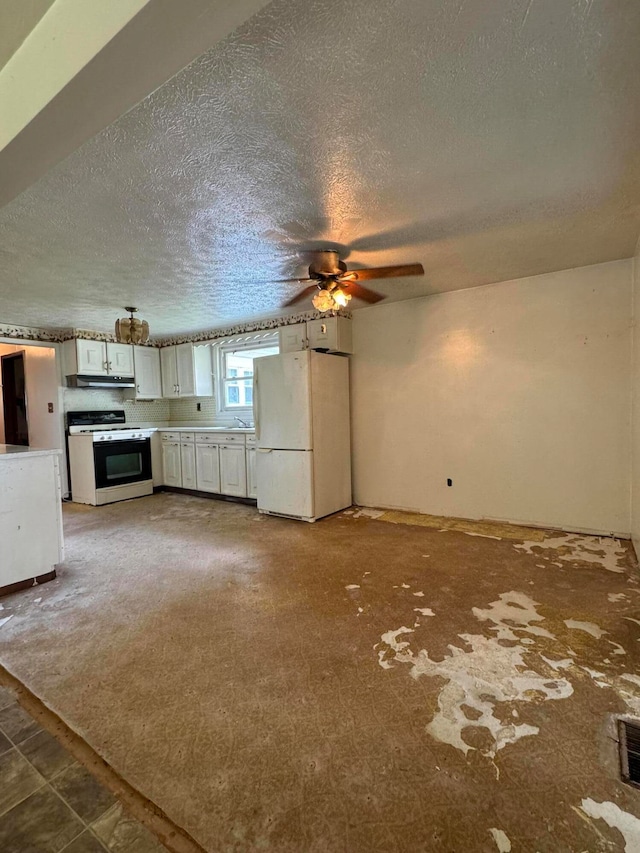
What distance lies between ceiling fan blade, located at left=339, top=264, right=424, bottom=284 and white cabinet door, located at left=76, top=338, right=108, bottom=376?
393 cm

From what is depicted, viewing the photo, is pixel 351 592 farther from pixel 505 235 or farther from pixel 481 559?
pixel 505 235

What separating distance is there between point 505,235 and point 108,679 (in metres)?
3.33

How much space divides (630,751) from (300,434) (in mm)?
3100

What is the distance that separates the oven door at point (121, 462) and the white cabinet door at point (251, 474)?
1.73m

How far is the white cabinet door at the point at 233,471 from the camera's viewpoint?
481 cm

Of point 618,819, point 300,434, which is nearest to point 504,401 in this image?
point 300,434

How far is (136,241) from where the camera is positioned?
255cm

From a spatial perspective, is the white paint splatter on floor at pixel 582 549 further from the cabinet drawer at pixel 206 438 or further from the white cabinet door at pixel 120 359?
the white cabinet door at pixel 120 359

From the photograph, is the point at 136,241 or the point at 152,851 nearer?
the point at 152,851

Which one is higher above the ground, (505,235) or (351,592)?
(505,235)

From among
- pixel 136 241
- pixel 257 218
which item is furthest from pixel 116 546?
pixel 257 218

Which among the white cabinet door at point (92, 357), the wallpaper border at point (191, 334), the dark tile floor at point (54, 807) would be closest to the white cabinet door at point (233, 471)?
the wallpaper border at point (191, 334)

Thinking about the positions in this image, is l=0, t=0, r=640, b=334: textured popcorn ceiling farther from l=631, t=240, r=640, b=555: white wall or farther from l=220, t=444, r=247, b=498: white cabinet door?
l=220, t=444, r=247, b=498: white cabinet door

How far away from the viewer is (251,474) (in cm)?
474
